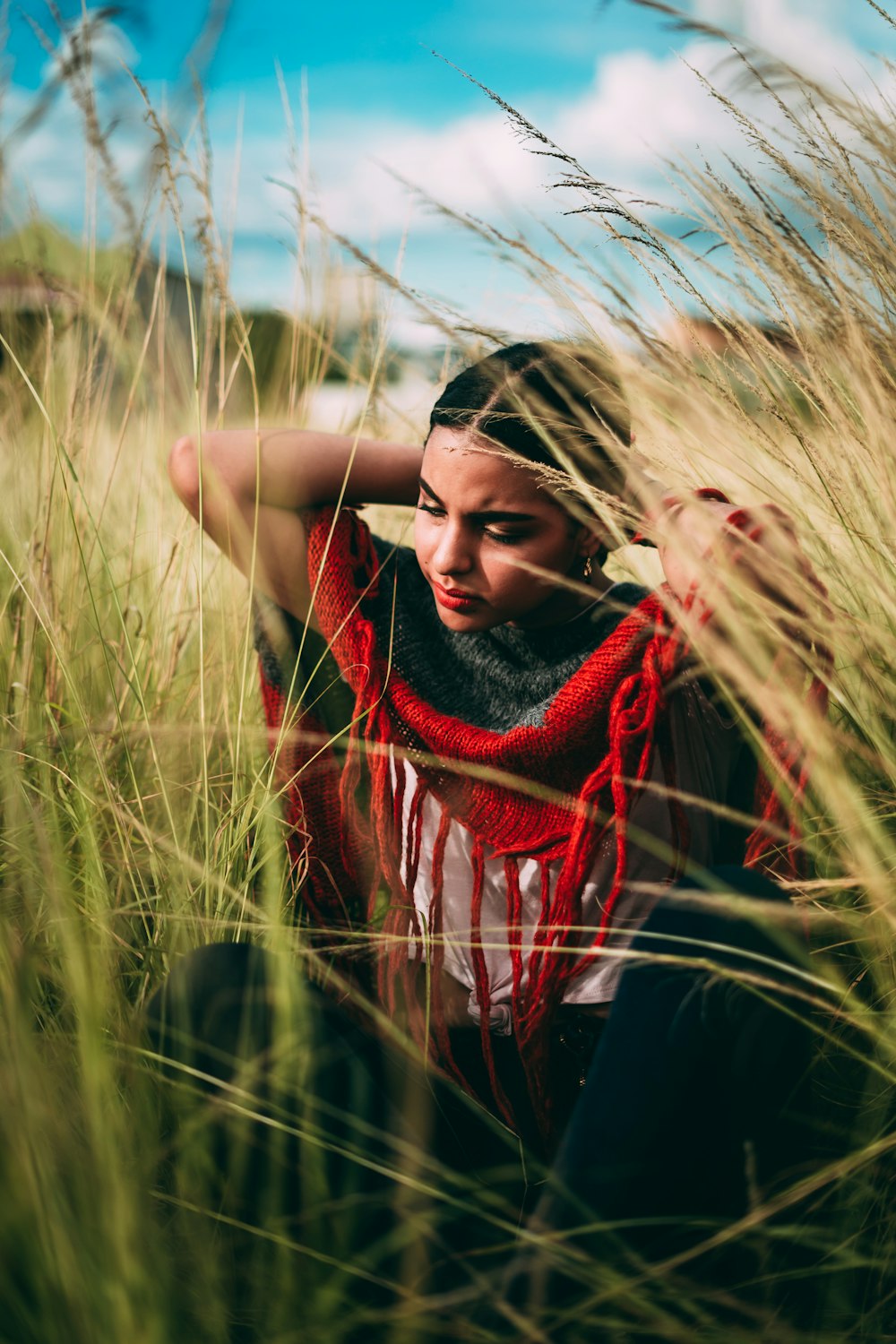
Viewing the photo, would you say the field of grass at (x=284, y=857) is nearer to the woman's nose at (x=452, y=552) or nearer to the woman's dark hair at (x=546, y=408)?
the woman's dark hair at (x=546, y=408)

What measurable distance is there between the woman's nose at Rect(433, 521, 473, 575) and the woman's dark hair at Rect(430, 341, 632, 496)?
0.12 m

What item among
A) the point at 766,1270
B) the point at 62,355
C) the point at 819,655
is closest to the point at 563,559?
the point at 819,655

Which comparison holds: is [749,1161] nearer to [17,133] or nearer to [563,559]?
[563,559]

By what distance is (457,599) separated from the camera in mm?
1104

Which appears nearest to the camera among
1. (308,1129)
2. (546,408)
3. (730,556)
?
(308,1129)

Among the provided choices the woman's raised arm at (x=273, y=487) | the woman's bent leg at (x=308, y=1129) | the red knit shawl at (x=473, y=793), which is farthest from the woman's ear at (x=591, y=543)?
the woman's bent leg at (x=308, y=1129)

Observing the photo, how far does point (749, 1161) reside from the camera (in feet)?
2.11

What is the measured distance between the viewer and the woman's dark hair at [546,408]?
1.05 m

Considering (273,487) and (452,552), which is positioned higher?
(273,487)

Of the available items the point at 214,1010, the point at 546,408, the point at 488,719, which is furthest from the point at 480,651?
the point at 214,1010

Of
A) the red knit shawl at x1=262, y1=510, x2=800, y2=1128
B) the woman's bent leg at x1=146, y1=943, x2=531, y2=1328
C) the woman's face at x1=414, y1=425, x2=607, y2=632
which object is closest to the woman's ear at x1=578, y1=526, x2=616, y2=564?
the woman's face at x1=414, y1=425, x2=607, y2=632

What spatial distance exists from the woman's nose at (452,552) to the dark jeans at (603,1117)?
0.48m

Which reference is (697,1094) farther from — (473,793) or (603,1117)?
(473,793)

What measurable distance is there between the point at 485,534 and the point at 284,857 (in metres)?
0.52
